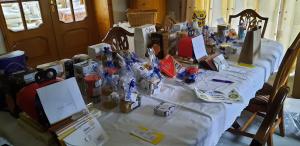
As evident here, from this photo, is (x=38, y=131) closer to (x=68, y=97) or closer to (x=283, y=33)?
(x=68, y=97)

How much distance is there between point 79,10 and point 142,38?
2.30 m

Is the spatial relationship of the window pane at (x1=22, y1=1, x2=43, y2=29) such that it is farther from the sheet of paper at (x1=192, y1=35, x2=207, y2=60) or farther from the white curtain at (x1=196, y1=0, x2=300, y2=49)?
the sheet of paper at (x1=192, y1=35, x2=207, y2=60)

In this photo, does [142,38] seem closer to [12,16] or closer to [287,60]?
[287,60]

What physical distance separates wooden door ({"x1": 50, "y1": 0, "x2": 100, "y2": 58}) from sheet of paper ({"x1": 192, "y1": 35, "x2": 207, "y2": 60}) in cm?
243

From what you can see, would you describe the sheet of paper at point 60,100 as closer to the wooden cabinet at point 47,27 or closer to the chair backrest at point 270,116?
the chair backrest at point 270,116

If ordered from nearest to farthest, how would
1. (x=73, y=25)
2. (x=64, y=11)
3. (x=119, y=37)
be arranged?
(x=119, y=37) < (x=64, y=11) < (x=73, y=25)

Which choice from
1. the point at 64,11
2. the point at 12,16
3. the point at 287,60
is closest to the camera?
the point at 287,60

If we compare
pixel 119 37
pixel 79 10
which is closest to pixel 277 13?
pixel 119 37

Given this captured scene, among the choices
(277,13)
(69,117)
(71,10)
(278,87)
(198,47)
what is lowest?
(278,87)

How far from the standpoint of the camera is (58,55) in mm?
3537

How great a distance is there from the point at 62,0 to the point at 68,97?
2.86 metres

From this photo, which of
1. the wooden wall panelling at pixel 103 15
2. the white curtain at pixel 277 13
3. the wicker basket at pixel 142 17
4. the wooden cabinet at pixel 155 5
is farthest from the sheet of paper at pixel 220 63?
the wooden wall panelling at pixel 103 15

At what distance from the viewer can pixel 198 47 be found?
156cm

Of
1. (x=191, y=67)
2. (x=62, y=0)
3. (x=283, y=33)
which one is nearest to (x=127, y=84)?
(x=191, y=67)
